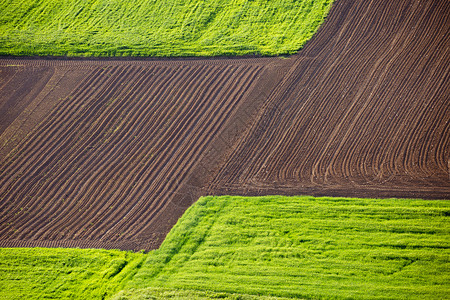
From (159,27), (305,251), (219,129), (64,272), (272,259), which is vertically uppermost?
(159,27)

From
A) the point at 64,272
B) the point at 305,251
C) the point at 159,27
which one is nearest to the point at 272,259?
the point at 305,251

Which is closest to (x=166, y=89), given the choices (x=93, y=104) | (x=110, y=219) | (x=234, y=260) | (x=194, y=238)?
(x=93, y=104)

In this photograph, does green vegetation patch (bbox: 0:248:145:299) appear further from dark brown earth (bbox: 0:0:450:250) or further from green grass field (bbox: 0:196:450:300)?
dark brown earth (bbox: 0:0:450:250)

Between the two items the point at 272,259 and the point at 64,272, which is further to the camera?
the point at 64,272

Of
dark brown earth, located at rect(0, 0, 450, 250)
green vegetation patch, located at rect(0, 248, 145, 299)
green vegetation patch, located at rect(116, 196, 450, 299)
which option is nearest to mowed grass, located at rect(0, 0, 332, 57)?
dark brown earth, located at rect(0, 0, 450, 250)

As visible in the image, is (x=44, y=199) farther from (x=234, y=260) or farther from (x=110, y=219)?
(x=234, y=260)

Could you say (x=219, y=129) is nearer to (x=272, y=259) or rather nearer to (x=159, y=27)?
(x=272, y=259)
